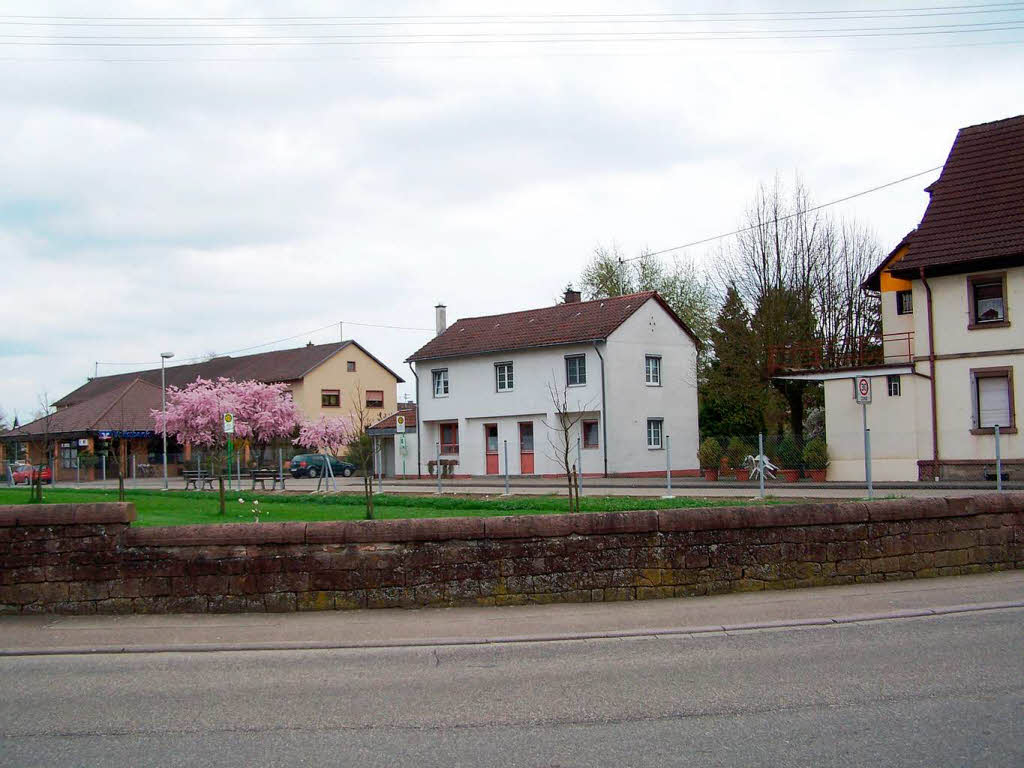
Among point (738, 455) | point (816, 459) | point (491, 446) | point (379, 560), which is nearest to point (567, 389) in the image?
point (491, 446)

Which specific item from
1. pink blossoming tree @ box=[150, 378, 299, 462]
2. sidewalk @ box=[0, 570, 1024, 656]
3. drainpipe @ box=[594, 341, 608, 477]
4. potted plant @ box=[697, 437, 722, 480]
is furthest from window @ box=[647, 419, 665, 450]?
sidewalk @ box=[0, 570, 1024, 656]

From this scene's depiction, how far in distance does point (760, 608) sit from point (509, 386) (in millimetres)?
35603

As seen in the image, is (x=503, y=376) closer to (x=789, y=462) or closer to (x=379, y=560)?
(x=789, y=462)

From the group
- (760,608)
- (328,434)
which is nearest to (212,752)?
(760,608)

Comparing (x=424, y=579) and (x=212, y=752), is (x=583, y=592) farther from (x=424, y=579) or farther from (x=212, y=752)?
(x=212, y=752)

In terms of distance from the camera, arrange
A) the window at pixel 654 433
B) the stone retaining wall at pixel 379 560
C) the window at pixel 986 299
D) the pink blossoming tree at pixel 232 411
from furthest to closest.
→ the pink blossoming tree at pixel 232 411 < the window at pixel 654 433 < the window at pixel 986 299 < the stone retaining wall at pixel 379 560

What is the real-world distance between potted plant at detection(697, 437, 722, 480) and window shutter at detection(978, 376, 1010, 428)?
29.9ft

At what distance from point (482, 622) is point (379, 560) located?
1.36m

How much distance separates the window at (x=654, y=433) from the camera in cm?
4338

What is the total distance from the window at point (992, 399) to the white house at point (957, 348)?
31 mm

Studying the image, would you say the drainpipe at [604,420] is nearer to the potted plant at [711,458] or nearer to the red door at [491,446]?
→ the potted plant at [711,458]

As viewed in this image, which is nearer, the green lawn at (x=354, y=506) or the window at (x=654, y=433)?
the green lawn at (x=354, y=506)

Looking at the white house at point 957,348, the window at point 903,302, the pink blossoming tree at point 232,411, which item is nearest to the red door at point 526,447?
the white house at point 957,348

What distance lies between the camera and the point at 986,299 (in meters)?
30.7
